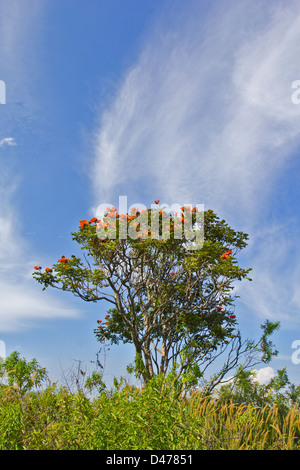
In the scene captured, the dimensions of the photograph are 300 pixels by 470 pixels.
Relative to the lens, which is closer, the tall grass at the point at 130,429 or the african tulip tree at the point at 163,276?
the tall grass at the point at 130,429

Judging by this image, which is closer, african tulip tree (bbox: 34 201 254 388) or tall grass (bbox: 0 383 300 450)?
tall grass (bbox: 0 383 300 450)

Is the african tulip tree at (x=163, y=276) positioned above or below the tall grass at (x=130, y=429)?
above

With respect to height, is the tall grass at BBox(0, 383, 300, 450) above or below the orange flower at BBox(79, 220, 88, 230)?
below

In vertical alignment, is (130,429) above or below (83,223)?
below

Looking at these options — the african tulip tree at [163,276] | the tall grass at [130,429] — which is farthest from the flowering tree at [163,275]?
the tall grass at [130,429]

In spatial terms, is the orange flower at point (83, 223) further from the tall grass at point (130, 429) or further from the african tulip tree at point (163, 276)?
the tall grass at point (130, 429)

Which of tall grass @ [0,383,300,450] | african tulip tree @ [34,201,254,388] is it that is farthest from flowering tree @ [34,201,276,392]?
tall grass @ [0,383,300,450]

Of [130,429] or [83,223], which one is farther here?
[83,223]

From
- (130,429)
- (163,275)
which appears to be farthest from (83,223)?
(130,429)

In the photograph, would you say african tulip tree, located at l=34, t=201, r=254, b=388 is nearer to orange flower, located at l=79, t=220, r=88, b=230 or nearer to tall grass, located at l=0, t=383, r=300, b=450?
orange flower, located at l=79, t=220, r=88, b=230

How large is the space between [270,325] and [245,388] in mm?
2463

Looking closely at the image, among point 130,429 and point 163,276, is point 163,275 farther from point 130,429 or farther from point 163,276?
Result: point 130,429

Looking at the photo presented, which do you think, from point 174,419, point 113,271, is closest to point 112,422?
point 174,419

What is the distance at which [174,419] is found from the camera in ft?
17.2
